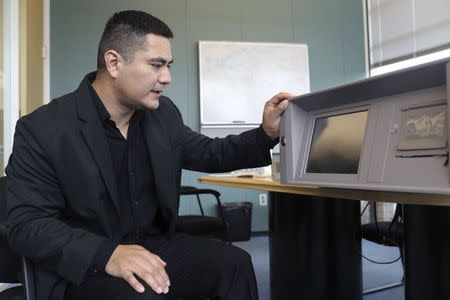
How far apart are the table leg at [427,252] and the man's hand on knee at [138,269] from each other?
0.71 m

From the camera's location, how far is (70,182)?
103 centimetres

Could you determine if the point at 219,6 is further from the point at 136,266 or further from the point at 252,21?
the point at 136,266

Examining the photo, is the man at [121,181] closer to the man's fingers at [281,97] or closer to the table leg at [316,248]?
the man's fingers at [281,97]

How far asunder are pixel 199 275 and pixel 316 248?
861 mm

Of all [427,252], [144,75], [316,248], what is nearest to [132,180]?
[144,75]

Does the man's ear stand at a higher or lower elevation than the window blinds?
lower

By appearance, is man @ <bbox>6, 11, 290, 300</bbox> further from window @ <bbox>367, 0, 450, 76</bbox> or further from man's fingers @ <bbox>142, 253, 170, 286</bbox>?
window @ <bbox>367, 0, 450, 76</bbox>

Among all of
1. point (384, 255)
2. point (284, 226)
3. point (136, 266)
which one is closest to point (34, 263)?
point (136, 266)

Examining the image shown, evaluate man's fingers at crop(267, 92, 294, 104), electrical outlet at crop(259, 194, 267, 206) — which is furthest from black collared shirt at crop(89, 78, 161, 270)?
electrical outlet at crop(259, 194, 267, 206)

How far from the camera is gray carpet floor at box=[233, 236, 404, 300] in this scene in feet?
7.48

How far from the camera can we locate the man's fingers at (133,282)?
32.7 inches

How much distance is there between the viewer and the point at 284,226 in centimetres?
184

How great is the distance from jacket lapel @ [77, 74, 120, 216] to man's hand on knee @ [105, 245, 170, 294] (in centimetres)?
22

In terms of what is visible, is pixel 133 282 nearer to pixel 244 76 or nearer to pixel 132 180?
pixel 132 180
